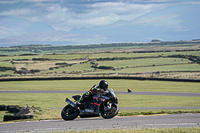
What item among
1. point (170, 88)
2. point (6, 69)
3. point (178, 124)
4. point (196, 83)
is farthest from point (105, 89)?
point (6, 69)

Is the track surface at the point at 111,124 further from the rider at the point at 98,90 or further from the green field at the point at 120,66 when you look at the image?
the green field at the point at 120,66

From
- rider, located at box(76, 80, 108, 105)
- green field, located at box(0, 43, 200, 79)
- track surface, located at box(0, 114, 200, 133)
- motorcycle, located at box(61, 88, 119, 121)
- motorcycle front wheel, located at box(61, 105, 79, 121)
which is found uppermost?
green field, located at box(0, 43, 200, 79)

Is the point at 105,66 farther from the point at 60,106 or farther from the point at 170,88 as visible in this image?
the point at 60,106

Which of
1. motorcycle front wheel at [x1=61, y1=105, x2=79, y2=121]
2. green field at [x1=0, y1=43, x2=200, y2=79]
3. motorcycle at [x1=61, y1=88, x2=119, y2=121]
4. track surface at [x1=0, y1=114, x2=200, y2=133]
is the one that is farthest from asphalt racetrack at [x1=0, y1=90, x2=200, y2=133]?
green field at [x1=0, y1=43, x2=200, y2=79]

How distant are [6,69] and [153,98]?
80.9m

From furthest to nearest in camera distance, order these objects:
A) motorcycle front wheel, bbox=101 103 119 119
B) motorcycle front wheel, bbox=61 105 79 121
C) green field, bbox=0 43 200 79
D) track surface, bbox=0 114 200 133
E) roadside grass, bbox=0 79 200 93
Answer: green field, bbox=0 43 200 79 < roadside grass, bbox=0 79 200 93 < track surface, bbox=0 114 200 133 < motorcycle front wheel, bbox=61 105 79 121 < motorcycle front wheel, bbox=101 103 119 119

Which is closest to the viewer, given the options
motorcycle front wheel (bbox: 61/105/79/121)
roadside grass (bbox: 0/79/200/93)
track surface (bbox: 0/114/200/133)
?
motorcycle front wheel (bbox: 61/105/79/121)

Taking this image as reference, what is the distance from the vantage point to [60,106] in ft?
141

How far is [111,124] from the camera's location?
19.7m

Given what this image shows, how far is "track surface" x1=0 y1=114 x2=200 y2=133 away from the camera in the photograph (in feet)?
61.3

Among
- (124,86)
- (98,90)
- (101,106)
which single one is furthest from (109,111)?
(124,86)

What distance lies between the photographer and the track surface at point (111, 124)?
736 inches

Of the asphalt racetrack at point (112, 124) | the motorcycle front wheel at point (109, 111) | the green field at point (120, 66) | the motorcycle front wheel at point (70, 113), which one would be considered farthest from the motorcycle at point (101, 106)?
the green field at point (120, 66)

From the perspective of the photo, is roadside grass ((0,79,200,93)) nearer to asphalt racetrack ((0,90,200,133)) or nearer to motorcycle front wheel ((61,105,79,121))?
asphalt racetrack ((0,90,200,133))
